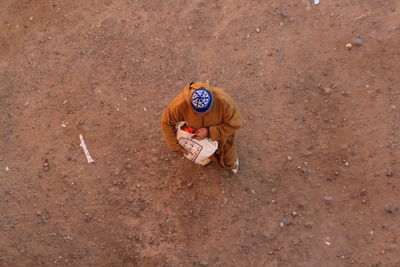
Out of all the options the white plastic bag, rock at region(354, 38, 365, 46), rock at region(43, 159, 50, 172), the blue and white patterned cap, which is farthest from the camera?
rock at region(354, 38, 365, 46)

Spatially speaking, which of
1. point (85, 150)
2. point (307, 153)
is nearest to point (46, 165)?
point (85, 150)

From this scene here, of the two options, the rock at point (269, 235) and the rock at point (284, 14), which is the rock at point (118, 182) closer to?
the rock at point (269, 235)

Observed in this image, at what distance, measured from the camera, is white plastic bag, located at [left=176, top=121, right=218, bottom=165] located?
3.27 meters

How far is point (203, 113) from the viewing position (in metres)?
2.82

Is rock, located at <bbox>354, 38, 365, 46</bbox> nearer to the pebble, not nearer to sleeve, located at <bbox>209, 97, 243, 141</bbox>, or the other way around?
the pebble

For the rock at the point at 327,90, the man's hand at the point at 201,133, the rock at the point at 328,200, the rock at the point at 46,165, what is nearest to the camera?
the man's hand at the point at 201,133

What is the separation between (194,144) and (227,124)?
37cm

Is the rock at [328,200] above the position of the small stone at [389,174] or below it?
above

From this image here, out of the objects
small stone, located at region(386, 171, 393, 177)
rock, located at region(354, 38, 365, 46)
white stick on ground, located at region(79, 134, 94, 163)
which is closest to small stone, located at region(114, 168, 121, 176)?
white stick on ground, located at region(79, 134, 94, 163)

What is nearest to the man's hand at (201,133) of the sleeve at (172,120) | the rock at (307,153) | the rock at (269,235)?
the sleeve at (172,120)

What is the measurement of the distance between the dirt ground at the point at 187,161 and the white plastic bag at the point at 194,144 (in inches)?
28.8

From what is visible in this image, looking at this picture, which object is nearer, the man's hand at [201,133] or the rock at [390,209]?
the man's hand at [201,133]

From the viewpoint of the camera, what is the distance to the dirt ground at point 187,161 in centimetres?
390

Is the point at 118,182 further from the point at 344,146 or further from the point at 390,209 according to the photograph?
the point at 390,209
